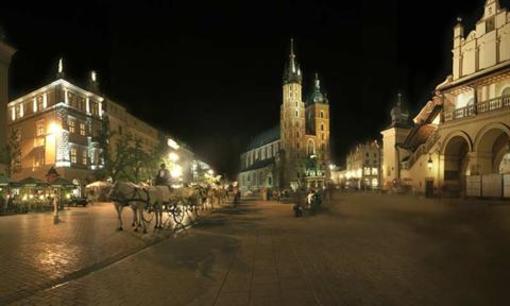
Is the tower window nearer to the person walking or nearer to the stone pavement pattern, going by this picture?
the person walking

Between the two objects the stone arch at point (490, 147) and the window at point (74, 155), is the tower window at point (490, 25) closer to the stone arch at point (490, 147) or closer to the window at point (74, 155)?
the stone arch at point (490, 147)

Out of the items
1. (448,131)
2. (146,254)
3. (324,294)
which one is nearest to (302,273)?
(324,294)

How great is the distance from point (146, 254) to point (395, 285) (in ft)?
24.3

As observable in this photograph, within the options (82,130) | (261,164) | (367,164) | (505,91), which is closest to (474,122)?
(505,91)

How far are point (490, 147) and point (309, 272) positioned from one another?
104ft

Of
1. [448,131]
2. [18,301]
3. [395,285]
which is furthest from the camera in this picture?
[448,131]

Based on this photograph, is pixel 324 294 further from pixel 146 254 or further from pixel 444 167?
pixel 444 167

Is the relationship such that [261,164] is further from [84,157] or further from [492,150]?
[492,150]

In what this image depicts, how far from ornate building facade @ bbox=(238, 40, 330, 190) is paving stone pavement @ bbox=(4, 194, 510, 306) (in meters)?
110

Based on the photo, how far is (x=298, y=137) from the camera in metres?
134

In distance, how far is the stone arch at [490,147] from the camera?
34.5m

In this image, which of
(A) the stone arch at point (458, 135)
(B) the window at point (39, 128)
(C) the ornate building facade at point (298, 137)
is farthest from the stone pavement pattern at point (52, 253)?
(C) the ornate building facade at point (298, 137)

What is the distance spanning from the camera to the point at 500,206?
26031 mm

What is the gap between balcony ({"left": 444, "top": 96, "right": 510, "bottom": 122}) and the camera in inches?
1298
